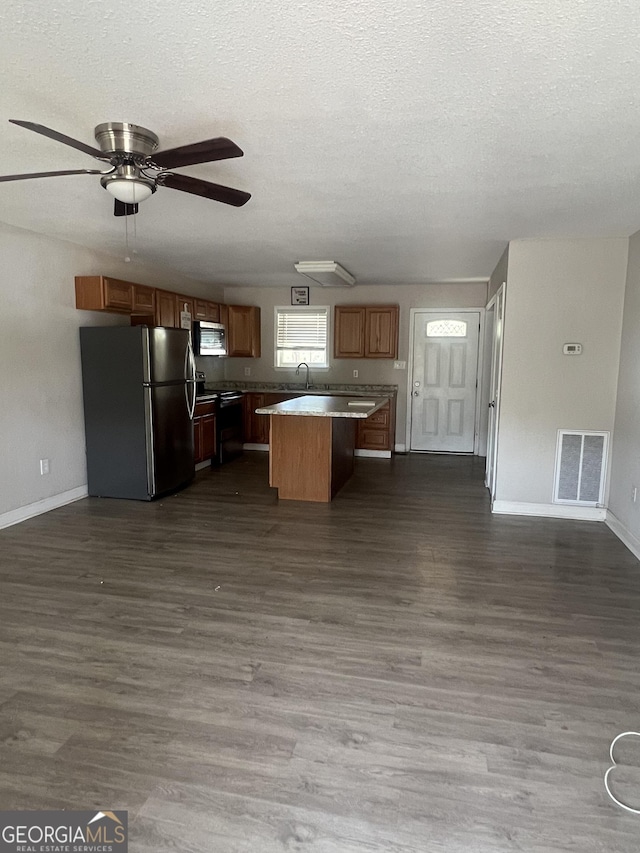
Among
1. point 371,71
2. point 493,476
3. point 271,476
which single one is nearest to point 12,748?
point 371,71

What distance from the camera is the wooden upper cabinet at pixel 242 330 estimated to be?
24.6 feet

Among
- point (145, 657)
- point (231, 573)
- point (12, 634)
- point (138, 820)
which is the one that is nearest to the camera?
Answer: point (138, 820)

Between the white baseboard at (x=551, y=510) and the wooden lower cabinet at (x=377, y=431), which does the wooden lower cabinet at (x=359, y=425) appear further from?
the white baseboard at (x=551, y=510)

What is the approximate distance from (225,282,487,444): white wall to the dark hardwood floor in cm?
371

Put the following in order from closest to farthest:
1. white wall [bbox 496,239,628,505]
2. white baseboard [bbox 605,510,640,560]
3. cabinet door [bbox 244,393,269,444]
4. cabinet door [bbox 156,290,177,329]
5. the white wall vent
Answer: white baseboard [bbox 605,510,640,560]
white wall [bbox 496,239,628,505]
the white wall vent
cabinet door [bbox 156,290,177,329]
cabinet door [bbox 244,393,269,444]

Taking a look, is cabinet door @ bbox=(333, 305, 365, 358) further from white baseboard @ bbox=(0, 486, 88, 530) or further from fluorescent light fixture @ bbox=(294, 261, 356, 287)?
white baseboard @ bbox=(0, 486, 88, 530)

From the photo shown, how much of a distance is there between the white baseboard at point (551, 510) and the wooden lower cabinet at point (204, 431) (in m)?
3.35

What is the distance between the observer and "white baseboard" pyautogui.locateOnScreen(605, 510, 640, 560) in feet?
12.2

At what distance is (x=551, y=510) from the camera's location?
4609 millimetres

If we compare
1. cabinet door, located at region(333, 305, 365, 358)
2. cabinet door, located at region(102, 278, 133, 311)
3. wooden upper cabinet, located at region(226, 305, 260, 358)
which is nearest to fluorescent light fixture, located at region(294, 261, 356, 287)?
cabinet door, located at region(333, 305, 365, 358)

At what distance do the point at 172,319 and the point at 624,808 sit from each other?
18.4ft

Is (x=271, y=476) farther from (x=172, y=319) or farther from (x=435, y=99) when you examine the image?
(x=435, y=99)

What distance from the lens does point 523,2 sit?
→ 1.41 m

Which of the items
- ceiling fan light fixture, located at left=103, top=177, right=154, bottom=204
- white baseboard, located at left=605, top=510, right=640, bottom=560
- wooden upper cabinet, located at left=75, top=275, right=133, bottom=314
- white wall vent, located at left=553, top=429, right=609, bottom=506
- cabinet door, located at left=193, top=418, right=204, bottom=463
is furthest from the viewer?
cabinet door, located at left=193, top=418, right=204, bottom=463
